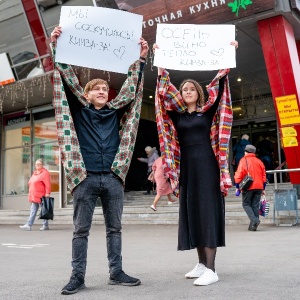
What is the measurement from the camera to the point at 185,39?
452cm

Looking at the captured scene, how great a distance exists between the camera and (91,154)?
3.94 meters

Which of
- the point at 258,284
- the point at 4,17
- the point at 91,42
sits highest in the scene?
the point at 4,17

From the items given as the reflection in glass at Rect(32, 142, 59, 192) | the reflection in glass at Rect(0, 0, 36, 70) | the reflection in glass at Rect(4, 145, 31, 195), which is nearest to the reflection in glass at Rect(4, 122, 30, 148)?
the reflection in glass at Rect(4, 145, 31, 195)

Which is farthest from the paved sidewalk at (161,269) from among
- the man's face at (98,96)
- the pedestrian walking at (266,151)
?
the pedestrian walking at (266,151)

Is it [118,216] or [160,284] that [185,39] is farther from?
[160,284]

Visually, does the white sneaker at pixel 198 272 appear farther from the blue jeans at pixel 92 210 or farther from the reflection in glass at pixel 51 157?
the reflection in glass at pixel 51 157

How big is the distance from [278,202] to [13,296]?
759 cm

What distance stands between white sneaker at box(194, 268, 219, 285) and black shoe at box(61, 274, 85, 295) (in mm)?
983

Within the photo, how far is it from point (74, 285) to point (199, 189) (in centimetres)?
140

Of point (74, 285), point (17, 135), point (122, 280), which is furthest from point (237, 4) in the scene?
point (17, 135)

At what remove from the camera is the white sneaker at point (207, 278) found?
12.6 ft

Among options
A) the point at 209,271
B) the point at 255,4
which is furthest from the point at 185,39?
the point at 255,4

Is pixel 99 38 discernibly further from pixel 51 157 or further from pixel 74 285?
pixel 51 157

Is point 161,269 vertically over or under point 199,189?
under
